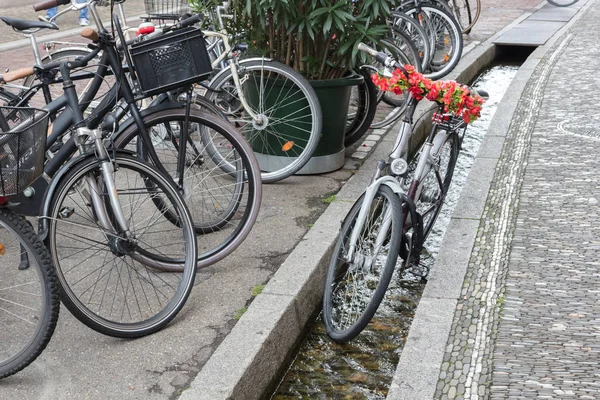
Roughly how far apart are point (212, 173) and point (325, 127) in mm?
1233

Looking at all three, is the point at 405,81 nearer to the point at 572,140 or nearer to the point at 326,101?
the point at 326,101

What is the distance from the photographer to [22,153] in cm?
315

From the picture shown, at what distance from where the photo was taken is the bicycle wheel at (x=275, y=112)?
5.41 metres

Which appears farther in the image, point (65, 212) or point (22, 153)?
point (65, 212)

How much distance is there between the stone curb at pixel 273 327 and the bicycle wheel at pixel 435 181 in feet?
1.63

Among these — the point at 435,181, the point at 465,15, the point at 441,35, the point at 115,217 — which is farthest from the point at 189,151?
the point at 465,15

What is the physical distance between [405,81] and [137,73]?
1.28 m

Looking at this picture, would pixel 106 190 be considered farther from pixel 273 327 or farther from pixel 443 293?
pixel 443 293

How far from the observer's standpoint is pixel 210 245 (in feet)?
15.0

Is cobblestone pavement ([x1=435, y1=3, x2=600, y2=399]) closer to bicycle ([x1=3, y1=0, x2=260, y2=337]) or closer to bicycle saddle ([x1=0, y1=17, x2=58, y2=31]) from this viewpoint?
bicycle ([x1=3, y1=0, x2=260, y2=337])

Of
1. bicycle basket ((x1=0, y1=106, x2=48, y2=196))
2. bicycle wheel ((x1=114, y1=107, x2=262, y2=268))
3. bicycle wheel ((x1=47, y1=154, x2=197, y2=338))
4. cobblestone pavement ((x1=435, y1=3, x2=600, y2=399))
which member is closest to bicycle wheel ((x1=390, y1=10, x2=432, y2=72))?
cobblestone pavement ((x1=435, y1=3, x2=600, y2=399))

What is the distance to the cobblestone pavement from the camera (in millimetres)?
3424

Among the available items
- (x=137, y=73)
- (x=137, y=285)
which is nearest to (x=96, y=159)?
(x=137, y=73)

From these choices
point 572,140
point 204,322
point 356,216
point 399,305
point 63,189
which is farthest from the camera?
point 572,140
